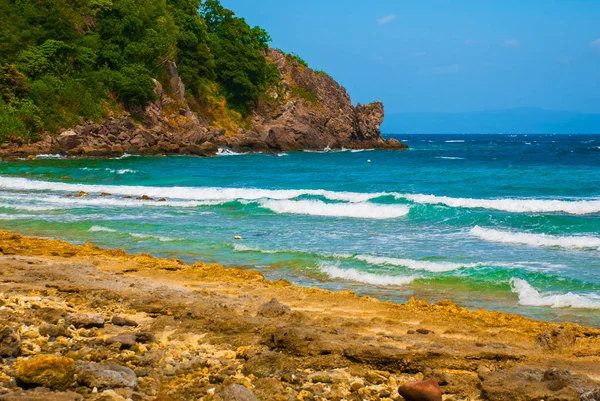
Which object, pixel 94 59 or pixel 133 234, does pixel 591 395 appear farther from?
pixel 94 59

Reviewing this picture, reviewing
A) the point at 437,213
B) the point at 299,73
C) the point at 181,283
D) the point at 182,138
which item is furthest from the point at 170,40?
the point at 181,283

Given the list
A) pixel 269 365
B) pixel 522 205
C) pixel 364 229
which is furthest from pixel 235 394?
pixel 522 205

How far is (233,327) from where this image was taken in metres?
7.40

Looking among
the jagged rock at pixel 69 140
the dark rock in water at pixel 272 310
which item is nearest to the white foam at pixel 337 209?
the dark rock in water at pixel 272 310

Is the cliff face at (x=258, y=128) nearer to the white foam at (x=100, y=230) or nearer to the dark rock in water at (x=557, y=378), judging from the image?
the white foam at (x=100, y=230)

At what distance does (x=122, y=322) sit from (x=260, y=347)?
5.97 feet

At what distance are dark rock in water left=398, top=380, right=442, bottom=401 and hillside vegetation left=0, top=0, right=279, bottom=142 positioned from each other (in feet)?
151

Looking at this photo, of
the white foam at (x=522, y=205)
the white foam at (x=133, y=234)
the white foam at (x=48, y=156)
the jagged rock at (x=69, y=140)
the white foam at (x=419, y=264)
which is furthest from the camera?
the jagged rock at (x=69, y=140)

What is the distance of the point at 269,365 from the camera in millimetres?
6238

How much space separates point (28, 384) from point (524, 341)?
18.7 ft

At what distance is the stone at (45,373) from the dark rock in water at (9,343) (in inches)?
23.6

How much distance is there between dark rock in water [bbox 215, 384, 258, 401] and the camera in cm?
530

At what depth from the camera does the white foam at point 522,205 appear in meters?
24.2

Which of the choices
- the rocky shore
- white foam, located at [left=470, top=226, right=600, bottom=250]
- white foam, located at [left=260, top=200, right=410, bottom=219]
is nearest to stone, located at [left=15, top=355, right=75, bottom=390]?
the rocky shore
